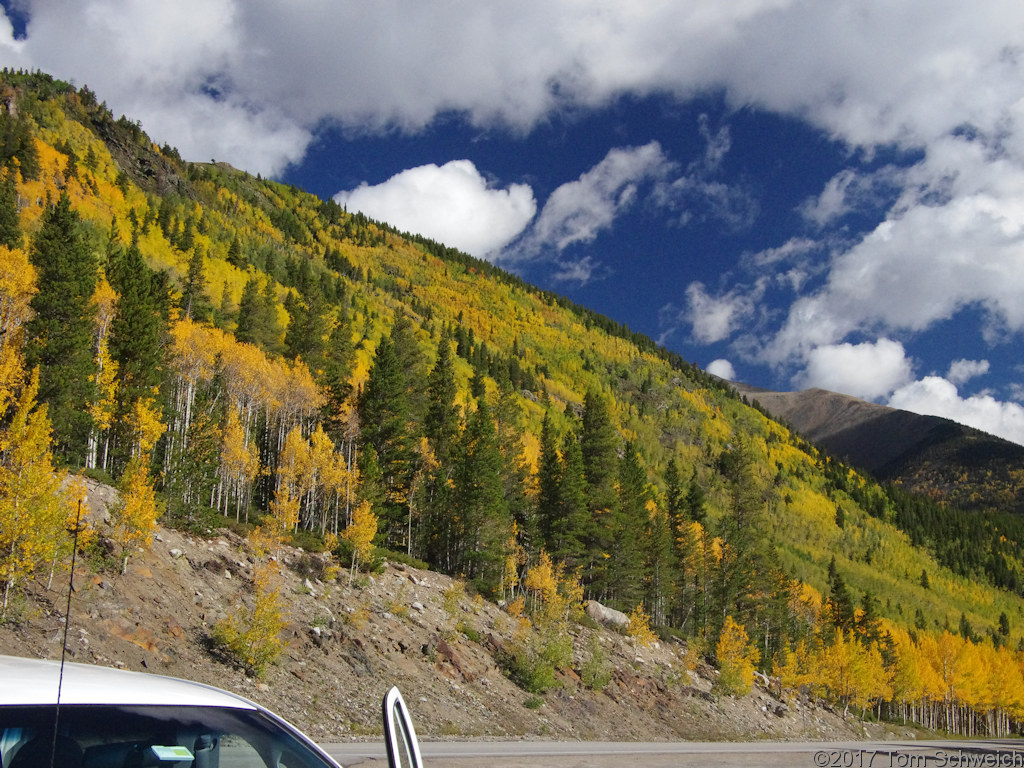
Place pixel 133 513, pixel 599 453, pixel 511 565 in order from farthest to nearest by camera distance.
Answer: pixel 599 453 → pixel 511 565 → pixel 133 513

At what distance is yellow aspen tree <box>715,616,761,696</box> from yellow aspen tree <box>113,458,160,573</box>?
1673 inches

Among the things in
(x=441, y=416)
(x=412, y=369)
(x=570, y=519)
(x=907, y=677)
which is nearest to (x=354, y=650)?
(x=570, y=519)

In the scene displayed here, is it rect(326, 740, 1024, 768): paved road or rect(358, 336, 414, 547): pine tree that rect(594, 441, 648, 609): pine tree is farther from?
rect(326, 740, 1024, 768): paved road

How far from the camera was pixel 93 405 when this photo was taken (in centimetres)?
3322

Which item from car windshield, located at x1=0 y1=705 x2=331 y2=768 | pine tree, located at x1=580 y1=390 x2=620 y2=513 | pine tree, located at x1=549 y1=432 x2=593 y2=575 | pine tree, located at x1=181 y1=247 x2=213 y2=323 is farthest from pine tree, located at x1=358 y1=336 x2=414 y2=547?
car windshield, located at x1=0 y1=705 x2=331 y2=768

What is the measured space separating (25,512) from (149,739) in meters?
22.1

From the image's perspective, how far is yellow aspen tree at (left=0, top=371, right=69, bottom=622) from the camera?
20.0 meters

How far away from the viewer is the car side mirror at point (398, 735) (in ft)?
10.3

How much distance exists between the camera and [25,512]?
67.0ft

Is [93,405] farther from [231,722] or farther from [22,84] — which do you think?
[22,84]

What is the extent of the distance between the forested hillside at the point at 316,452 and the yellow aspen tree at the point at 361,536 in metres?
0.17

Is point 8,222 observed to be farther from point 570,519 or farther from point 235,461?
point 570,519

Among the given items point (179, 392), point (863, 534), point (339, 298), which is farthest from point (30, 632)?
point (863, 534)

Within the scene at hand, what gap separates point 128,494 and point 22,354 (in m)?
11.9
